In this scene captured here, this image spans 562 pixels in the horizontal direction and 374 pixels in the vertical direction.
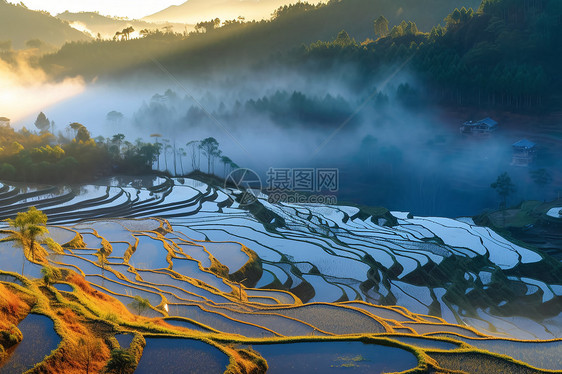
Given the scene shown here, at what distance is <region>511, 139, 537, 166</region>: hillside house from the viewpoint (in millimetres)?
49656

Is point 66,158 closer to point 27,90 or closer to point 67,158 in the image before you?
point 67,158

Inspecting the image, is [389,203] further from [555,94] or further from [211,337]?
[211,337]

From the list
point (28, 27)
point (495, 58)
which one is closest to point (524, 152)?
point (495, 58)

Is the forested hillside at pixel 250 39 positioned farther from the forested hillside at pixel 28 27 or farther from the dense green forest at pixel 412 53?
the forested hillside at pixel 28 27

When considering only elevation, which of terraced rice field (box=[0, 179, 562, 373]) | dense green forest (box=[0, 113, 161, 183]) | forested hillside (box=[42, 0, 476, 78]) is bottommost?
terraced rice field (box=[0, 179, 562, 373])

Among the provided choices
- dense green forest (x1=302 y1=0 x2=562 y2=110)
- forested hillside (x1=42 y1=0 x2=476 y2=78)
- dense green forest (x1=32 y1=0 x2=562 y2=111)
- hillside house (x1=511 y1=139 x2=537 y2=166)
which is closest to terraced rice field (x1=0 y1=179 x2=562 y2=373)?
hillside house (x1=511 y1=139 x2=537 y2=166)

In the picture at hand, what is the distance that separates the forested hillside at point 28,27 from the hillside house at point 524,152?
405 feet

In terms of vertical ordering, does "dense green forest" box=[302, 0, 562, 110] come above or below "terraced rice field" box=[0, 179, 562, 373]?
above

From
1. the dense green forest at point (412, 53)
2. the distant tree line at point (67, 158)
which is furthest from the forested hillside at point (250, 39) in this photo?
the distant tree line at point (67, 158)

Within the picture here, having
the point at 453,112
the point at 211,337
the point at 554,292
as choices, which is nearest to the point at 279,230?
the point at 554,292

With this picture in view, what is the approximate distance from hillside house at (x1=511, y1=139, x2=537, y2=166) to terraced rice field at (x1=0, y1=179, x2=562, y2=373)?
20828 mm

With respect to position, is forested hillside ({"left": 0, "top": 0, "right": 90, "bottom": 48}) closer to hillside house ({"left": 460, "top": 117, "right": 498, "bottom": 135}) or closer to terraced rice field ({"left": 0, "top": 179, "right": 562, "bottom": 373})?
hillside house ({"left": 460, "top": 117, "right": 498, "bottom": 135})

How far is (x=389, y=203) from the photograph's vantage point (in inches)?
2010

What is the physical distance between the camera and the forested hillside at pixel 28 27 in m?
133
